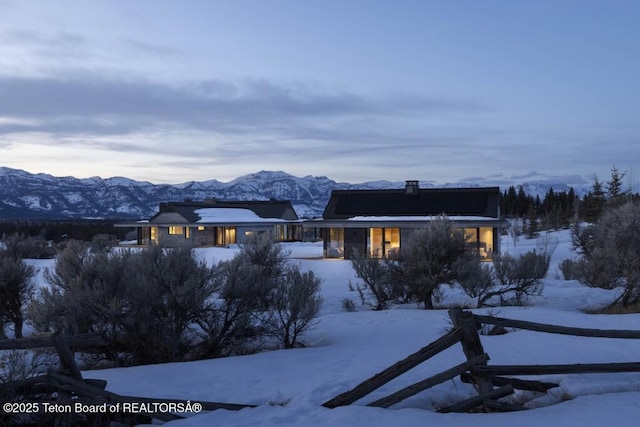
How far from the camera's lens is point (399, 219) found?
31.2 m

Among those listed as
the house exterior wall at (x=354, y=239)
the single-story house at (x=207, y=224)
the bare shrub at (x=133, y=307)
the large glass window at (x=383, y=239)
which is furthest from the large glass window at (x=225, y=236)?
the bare shrub at (x=133, y=307)

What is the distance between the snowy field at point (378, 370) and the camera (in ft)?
18.9

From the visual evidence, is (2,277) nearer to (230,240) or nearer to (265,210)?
(230,240)

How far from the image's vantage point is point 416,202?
3381 cm

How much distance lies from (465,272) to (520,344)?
579 centimetres

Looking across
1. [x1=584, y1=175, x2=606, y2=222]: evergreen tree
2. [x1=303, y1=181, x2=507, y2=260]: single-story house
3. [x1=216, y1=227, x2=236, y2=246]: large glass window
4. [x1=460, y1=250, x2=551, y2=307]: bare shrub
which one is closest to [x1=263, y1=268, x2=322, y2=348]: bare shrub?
[x1=460, y1=250, x2=551, y2=307]: bare shrub

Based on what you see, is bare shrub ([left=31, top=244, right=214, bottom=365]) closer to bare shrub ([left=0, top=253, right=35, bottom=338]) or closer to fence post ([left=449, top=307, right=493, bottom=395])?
bare shrub ([left=0, top=253, right=35, bottom=338])

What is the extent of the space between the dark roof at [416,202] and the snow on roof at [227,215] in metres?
12.6

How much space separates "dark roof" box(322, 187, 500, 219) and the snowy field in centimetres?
1948

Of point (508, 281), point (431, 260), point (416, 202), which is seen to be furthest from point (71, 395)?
point (416, 202)

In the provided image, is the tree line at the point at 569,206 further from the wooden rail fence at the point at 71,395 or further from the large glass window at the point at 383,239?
the wooden rail fence at the point at 71,395

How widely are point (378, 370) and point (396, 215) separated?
2523 centimetres

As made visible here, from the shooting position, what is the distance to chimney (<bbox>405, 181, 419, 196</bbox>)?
3425 centimetres

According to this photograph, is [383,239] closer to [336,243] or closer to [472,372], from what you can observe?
[336,243]
